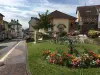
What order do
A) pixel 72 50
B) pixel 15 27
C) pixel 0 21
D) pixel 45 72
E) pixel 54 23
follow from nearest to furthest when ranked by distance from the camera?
pixel 45 72 < pixel 72 50 < pixel 54 23 < pixel 0 21 < pixel 15 27

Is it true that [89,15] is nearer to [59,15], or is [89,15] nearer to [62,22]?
[62,22]

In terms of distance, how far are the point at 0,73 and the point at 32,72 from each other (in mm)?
1736

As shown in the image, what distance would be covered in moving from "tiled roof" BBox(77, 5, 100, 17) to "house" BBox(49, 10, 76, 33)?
3829mm

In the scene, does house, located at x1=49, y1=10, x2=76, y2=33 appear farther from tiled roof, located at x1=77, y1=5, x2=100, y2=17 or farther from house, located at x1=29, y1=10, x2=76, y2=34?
tiled roof, located at x1=77, y1=5, x2=100, y2=17

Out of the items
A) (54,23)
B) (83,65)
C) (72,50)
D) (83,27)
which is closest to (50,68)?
(83,65)

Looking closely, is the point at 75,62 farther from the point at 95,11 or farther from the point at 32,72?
the point at 95,11

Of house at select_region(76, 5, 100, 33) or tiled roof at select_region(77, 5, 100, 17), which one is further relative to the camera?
tiled roof at select_region(77, 5, 100, 17)

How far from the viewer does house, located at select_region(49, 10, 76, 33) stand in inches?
2681

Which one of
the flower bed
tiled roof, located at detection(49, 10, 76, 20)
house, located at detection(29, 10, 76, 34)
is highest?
tiled roof, located at detection(49, 10, 76, 20)

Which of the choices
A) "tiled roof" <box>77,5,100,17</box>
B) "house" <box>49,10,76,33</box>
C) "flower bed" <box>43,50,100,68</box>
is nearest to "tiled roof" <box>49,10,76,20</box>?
"house" <box>49,10,76,33</box>

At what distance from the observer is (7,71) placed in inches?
535

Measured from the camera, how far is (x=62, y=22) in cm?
6925

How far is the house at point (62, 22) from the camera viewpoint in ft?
223

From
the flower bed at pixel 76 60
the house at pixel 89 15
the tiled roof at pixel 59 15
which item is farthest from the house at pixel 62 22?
the flower bed at pixel 76 60
